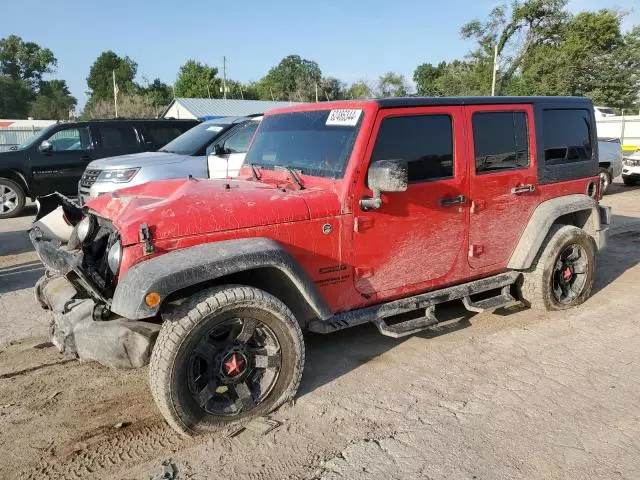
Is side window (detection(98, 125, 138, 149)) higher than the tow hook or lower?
higher

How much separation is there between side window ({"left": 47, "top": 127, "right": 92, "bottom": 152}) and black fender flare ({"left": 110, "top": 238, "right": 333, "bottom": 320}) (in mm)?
9156

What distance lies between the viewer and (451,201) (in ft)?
13.4

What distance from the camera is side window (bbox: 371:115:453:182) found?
3.75 meters

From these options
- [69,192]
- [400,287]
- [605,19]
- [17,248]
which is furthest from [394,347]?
[605,19]

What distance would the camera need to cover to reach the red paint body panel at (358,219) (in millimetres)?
3186

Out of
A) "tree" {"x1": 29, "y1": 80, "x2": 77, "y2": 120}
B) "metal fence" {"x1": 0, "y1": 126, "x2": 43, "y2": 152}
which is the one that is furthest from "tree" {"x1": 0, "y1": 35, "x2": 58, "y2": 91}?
"metal fence" {"x1": 0, "y1": 126, "x2": 43, "y2": 152}

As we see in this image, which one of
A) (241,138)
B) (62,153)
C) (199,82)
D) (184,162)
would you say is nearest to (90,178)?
(184,162)

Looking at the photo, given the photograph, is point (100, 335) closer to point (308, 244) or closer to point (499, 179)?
point (308, 244)

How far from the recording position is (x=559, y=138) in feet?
16.2

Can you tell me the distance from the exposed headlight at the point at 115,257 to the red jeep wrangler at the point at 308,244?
0.02 metres

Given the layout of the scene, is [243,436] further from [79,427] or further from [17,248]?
[17,248]

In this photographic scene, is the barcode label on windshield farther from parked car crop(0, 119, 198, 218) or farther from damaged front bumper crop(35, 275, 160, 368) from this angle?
parked car crop(0, 119, 198, 218)

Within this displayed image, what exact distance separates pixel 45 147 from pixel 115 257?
9064 millimetres

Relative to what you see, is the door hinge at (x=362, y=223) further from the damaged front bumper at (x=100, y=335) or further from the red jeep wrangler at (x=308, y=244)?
the damaged front bumper at (x=100, y=335)
